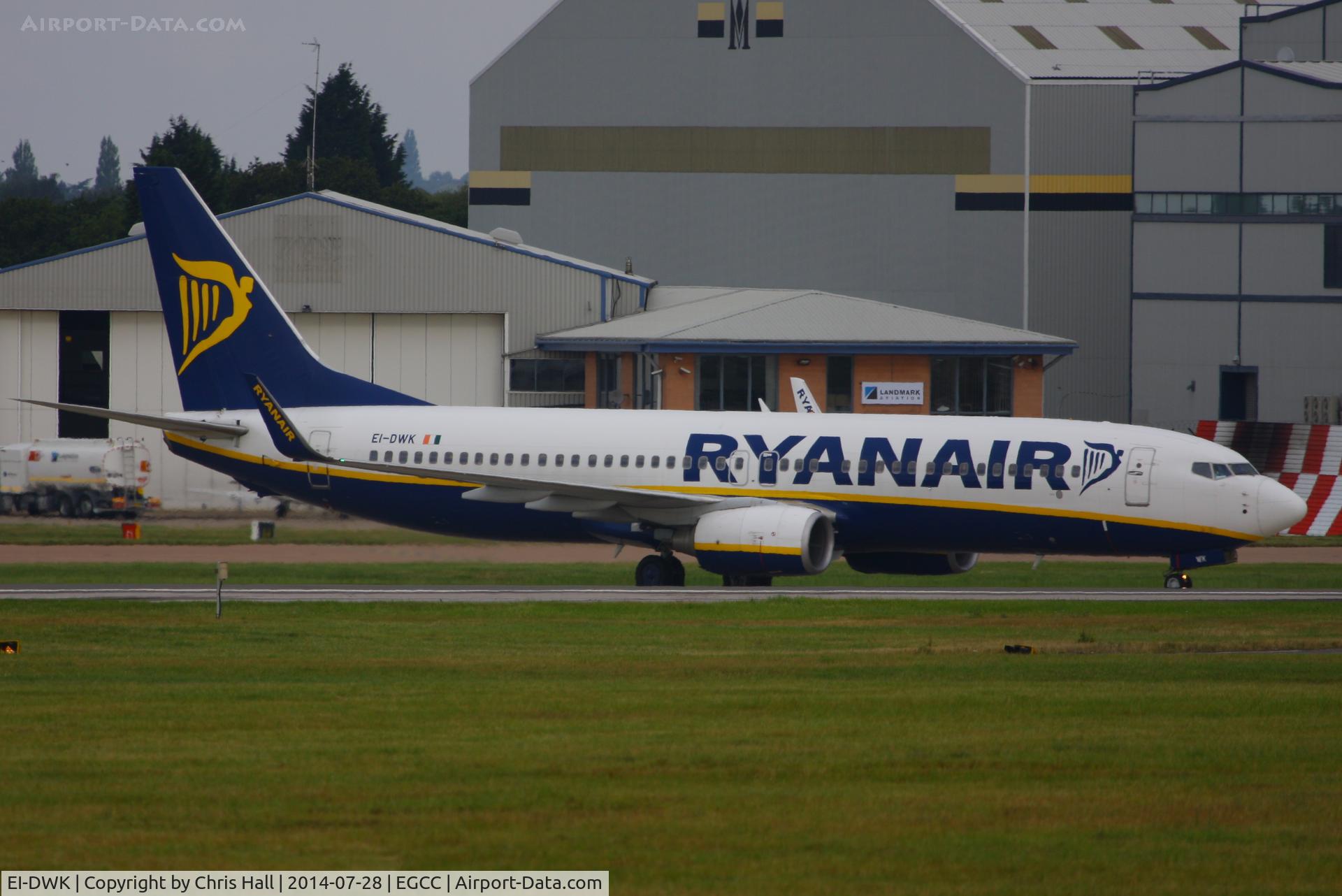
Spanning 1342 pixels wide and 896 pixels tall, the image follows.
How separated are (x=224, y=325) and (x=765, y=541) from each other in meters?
14.7

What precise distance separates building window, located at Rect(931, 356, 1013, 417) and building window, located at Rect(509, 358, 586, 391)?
1268 cm

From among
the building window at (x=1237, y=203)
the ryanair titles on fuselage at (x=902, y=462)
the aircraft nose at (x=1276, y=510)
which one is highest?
the building window at (x=1237, y=203)

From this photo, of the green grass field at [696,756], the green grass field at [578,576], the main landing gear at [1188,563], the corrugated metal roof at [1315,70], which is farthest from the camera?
the corrugated metal roof at [1315,70]

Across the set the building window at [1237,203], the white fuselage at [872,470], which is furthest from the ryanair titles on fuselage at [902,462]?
the building window at [1237,203]

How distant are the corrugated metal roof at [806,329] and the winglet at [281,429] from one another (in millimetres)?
23270

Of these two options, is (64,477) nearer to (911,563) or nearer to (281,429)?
(281,429)

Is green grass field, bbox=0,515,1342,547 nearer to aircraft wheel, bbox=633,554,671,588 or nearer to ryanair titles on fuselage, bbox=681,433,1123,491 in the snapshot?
aircraft wheel, bbox=633,554,671,588

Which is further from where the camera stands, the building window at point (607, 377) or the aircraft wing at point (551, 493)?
the building window at point (607, 377)

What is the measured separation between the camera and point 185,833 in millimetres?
12789

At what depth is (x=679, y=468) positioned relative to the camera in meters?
37.6

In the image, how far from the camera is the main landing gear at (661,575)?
Result: 124ft

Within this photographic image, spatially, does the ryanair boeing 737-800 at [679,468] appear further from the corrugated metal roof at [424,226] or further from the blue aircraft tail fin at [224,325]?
the corrugated metal roof at [424,226]

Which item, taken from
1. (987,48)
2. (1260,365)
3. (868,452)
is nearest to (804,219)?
(987,48)

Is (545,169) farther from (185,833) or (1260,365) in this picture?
(185,833)
